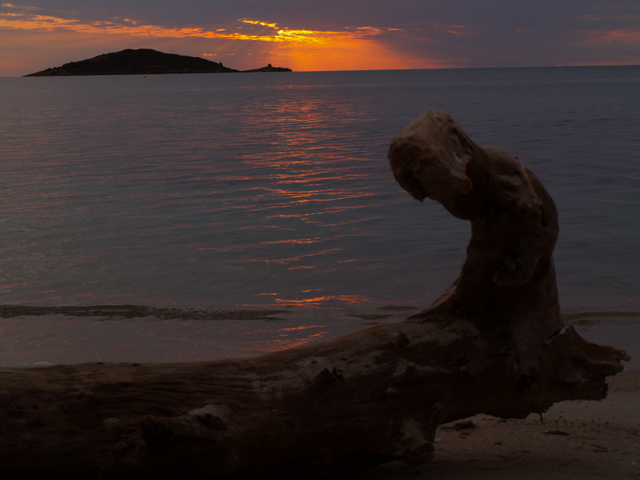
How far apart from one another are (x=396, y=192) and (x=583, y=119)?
20808 millimetres

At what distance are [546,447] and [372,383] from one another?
1319 mm

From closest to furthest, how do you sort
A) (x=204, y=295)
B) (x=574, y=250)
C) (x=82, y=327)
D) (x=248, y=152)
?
(x=82, y=327) → (x=204, y=295) → (x=574, y=250) → (x=248, y=152)

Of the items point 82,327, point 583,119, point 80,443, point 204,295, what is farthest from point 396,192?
point 583,119

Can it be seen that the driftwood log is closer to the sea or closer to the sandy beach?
the sandy beach

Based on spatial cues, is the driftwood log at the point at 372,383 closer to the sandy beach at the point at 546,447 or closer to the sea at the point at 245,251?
the sandy beach at the point at 546,447

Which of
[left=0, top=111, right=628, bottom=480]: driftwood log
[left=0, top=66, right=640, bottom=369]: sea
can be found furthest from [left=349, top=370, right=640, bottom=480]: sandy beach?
[left=0, top=66, right=640, bottom=369]: sea

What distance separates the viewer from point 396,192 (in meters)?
13.3

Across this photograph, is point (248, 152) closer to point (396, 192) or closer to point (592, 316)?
point (396, 192)

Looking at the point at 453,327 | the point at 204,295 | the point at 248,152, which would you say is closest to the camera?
the point at 453,327

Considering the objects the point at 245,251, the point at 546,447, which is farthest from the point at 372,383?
the point at 245,251

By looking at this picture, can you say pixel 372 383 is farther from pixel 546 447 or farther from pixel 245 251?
pixel 245 251

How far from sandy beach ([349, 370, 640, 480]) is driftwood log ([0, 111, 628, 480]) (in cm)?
26

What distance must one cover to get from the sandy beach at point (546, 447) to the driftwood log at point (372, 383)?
26cm

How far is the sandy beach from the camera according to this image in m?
2.90
